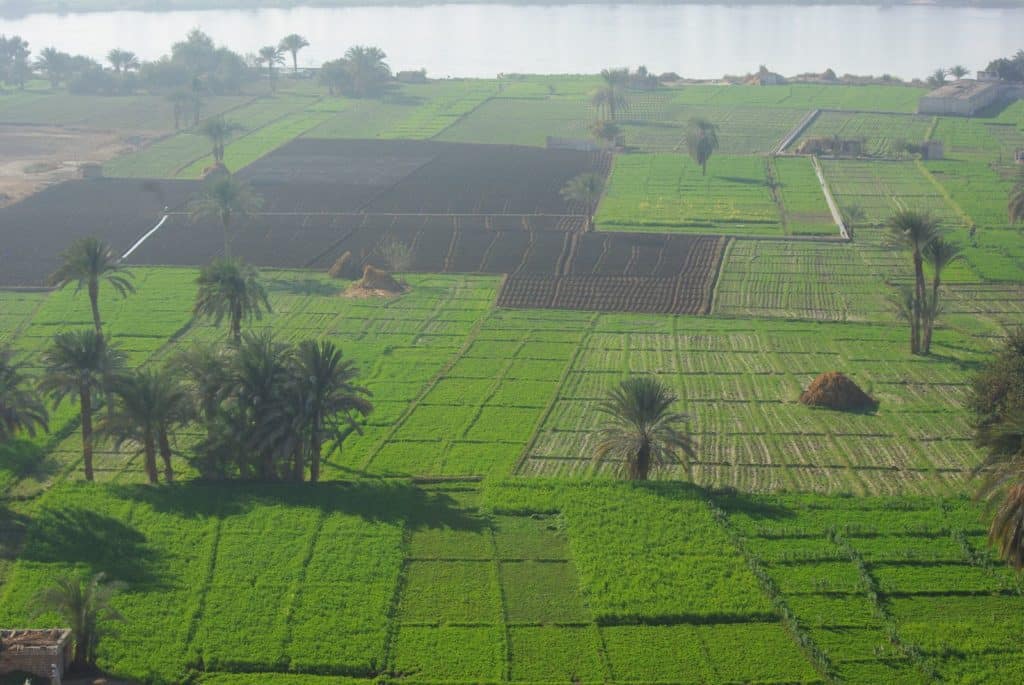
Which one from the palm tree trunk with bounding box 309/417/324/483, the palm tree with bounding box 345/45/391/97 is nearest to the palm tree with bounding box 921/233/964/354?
the palm tree trunk with bounding box 309/417/324/483

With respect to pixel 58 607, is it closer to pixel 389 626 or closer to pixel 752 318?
pixel 389 626

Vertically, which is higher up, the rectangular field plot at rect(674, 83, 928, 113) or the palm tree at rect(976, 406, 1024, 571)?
the rectangular field plot at rect(674, 83, 928, 113)

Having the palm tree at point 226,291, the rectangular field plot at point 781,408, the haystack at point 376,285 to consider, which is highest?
the palm tree at point 226,291

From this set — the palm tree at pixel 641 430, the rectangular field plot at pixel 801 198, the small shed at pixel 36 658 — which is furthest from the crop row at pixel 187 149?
the small shed at pixel 36 658

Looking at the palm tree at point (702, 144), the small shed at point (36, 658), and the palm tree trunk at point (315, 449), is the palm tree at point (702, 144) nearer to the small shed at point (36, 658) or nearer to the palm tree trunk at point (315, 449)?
the palm tree trunk at point (315, 449)

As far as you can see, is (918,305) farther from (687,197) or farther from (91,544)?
(91,544)

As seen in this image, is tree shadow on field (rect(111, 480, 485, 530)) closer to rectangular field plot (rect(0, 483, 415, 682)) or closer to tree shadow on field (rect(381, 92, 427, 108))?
rectangular field plot (rect(0, 483, 415, 682))

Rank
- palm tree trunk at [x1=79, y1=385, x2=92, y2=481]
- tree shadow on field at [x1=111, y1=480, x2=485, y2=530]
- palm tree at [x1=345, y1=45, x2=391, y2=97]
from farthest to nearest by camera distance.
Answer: palm tree at [x1=345, y1=45, x2=391, y2=97], palm tree trunk at [x1=79, y1=385, x2=92, y2=481], tree shadow on field at [x1=111, y1=480, x2=485, y2=530]
